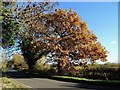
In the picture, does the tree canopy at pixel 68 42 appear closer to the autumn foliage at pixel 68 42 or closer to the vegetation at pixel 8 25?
the autumn foliage at pixel 68 42

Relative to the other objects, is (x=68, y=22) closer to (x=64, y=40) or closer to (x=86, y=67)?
(x=64, y=40)

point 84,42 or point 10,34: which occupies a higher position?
point 84,42

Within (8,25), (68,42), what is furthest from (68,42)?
(8,25)

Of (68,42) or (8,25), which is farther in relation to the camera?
(68,42)

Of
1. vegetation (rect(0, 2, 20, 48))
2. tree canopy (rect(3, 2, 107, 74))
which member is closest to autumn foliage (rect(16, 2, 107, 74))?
tree canopy (rect(3, 2, 107, 74))

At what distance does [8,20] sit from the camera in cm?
2059

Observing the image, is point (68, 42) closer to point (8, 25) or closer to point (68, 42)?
point (68, 42)

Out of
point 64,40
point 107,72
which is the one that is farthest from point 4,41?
point 64,40

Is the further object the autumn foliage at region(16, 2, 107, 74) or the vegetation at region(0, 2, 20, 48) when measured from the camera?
the autumn foliage at region(16, 2, 107, 74)

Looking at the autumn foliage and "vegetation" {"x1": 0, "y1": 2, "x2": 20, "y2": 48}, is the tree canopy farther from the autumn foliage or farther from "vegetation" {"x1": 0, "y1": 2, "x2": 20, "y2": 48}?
"vegetation" {"x1": 0, "y1": 2, "x2": 20, "y2": 48}

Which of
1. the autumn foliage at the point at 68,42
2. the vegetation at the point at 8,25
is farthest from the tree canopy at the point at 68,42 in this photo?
the vegetation at the point at 8,25

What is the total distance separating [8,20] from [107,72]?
1047 inches

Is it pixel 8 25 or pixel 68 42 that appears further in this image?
pixel 68 42

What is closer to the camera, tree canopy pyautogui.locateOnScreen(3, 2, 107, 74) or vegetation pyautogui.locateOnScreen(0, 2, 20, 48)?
vegetation pyautogui.locateOnScreen(0, 2, 20, 48)
